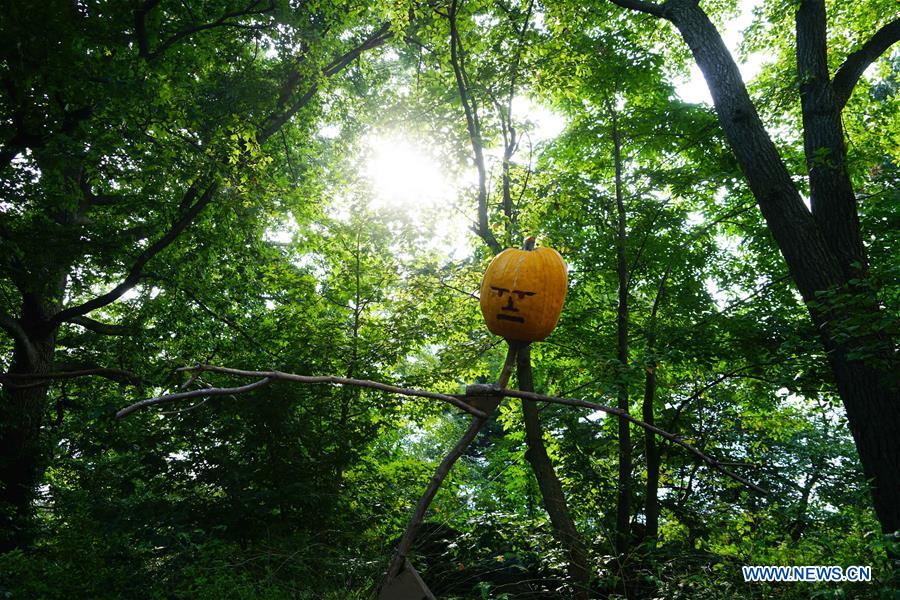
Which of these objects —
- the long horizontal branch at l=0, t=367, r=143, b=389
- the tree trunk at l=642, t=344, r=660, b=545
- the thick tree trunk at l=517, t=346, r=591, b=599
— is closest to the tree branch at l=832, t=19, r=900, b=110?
the tree trunk at l=642, t=344, r=660, b=545

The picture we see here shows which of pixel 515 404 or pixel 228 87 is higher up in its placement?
pixel 228 87

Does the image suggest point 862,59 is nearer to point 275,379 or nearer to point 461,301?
point 461,301

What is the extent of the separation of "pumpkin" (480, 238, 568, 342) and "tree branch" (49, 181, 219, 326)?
7.24 m

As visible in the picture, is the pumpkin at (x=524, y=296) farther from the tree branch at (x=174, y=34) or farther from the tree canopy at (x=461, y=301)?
the tree branch at (x=174, y=34)

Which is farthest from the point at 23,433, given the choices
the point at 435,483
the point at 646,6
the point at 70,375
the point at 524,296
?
the point at 646,6

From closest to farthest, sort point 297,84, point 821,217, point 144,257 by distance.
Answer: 1. point 821,217
2. point 144,257
3. point 297,84

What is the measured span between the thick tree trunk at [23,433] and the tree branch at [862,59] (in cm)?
899

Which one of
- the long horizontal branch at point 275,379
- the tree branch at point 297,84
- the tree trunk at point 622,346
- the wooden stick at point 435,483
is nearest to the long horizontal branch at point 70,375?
the long horizontal branch at point 275,379

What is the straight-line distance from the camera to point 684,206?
252 inches

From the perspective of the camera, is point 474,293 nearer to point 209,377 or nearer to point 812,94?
point 209,377

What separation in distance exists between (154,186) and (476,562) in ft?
21.1

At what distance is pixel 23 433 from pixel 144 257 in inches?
111

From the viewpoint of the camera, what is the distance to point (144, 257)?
7609 mm

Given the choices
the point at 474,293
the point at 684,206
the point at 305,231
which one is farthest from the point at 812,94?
the point at 305,231
